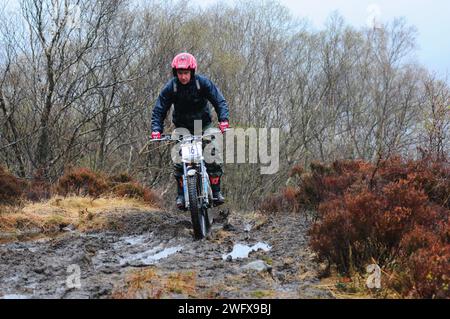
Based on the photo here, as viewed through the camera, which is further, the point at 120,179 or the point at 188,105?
the point at 120,179

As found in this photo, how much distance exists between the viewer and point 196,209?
19.2 feet

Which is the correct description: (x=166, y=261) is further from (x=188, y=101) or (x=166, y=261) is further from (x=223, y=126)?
(x=188, y=101)

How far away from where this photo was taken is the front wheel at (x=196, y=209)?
5.86 meters

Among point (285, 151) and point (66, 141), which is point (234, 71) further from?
point (66, 141)

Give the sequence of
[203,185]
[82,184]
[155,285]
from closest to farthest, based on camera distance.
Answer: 1. [155,285]
2. [203,185]
3. [82,184]

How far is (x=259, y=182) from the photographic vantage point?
94.4ft

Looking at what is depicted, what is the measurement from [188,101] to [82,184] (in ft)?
13.9

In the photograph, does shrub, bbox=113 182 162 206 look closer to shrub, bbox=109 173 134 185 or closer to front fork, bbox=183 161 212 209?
shrub, bbox=109 173 134 185

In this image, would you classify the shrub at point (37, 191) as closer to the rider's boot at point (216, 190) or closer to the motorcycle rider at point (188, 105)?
the motorcycle rider at point (188, 105)

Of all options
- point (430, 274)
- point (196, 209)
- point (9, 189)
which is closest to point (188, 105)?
point (196, 209)

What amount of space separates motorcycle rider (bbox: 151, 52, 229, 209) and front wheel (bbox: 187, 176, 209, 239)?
1.07 ft

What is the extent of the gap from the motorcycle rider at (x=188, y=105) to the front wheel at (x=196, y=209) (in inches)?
12.8
